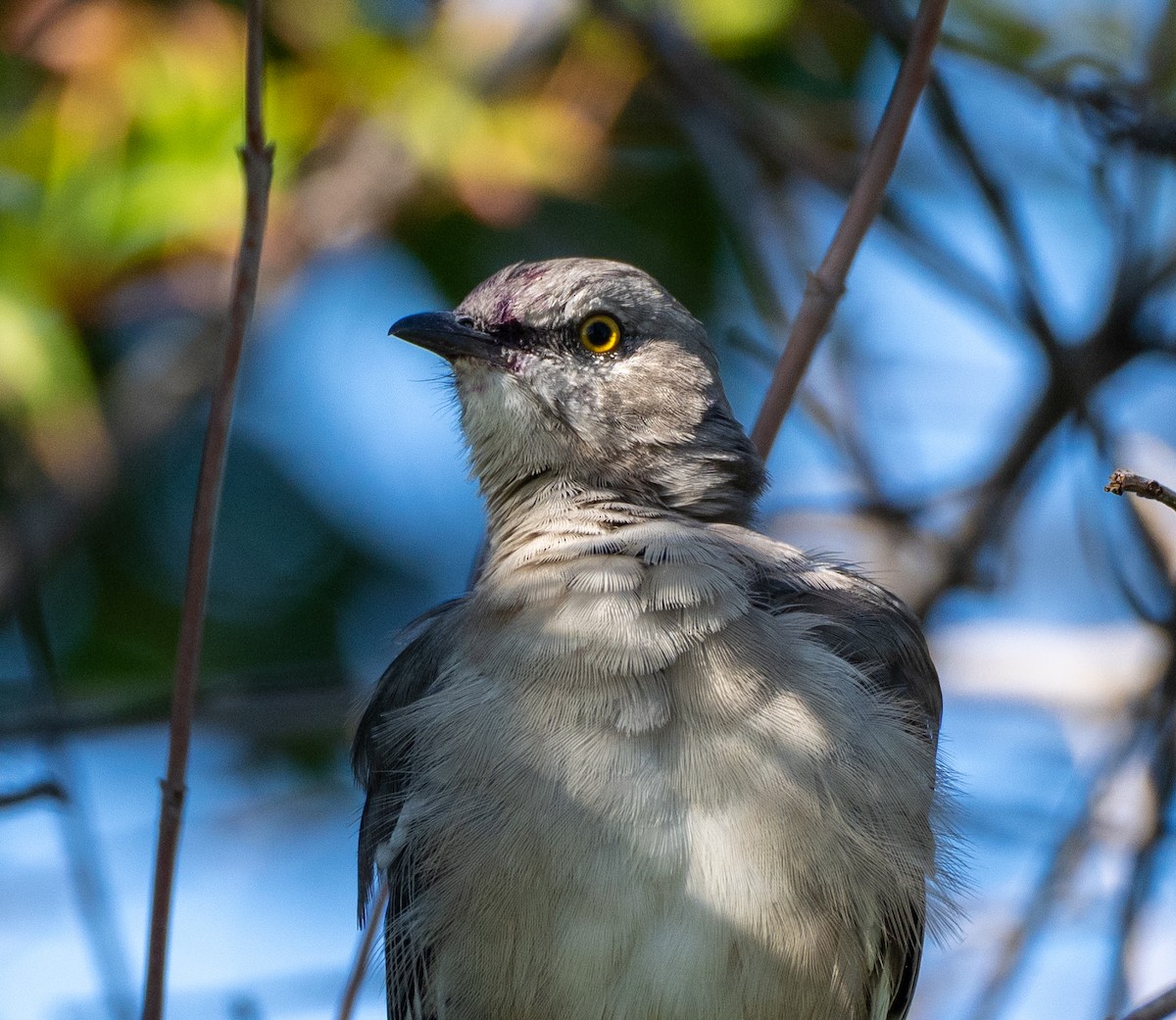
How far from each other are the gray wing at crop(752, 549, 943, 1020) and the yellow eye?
966mm

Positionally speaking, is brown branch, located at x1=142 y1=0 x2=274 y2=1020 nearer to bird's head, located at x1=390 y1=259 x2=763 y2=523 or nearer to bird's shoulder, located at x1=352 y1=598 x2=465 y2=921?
bird's shoulder, located at x1=352 y1=598 x2=465 y2=921

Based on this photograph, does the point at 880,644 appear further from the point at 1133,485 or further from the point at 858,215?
the point at 1133,485

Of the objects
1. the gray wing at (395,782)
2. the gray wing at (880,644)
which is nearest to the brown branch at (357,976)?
the gray wing at (395,782)

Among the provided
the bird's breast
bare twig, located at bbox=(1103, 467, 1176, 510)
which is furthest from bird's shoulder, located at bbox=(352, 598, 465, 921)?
bare twig, located at bbox=(1103, 467, 1176, 510)

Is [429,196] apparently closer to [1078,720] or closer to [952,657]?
[952,657]

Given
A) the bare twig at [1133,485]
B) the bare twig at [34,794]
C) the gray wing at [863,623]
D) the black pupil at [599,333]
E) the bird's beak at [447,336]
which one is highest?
the black pupil at [599,333]

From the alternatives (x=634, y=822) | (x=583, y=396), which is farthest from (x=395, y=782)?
(x=583, y=396)

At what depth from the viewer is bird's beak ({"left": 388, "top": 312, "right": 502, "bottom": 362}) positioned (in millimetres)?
4781

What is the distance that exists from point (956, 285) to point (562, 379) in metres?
1.66

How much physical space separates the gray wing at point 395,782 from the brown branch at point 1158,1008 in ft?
6.65

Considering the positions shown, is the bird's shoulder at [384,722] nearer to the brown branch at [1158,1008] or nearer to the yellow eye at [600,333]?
the yellow eye at [600,333]

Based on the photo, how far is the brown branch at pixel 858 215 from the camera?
3770 mm

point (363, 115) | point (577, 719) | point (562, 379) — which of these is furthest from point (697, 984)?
point (363, 115)

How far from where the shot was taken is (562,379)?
483 centimetres
